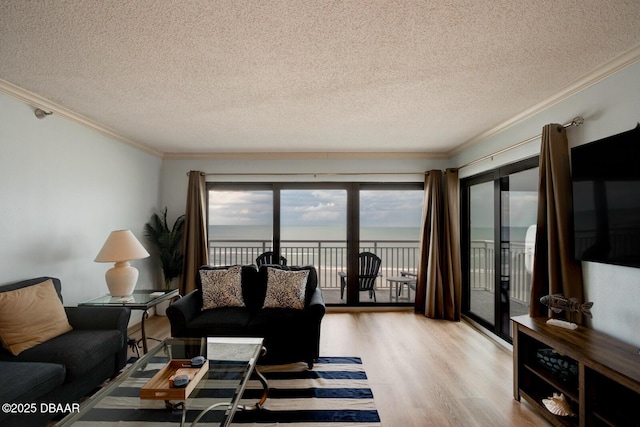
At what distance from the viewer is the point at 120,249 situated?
9.42 feet

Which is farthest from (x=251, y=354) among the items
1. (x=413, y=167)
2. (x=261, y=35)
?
(x=413, y=167)

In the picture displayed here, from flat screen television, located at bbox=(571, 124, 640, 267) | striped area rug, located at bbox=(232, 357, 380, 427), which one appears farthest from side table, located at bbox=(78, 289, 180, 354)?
flat screen television, located at bbox=(571, 124, 640, 267)

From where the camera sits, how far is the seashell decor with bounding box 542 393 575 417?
1849 millimetres

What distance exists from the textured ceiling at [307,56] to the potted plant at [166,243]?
1662 mm

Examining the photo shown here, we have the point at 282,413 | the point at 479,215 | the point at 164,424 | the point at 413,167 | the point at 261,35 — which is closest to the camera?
the point at 164,424

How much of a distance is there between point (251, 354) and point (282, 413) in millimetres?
463

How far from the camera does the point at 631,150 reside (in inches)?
68.6

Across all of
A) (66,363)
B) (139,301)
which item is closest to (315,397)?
(66,363)

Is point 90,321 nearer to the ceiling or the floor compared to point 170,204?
nearer to the floor

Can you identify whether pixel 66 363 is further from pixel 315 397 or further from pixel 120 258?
pixel 315 397

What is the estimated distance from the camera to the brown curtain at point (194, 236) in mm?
4219

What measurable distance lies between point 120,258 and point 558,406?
12.3ft

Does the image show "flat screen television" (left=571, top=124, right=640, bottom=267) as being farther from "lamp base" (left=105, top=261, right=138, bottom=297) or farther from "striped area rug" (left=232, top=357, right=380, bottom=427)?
"lamp base" (left=105, top=261, right=138, bottom=297)

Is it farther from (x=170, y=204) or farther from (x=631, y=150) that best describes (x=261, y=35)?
(x=170, y=204)
